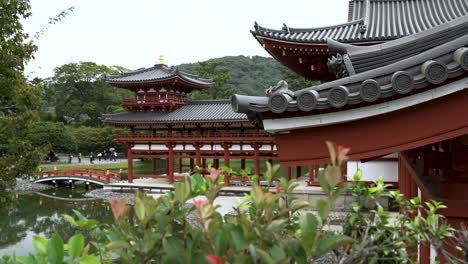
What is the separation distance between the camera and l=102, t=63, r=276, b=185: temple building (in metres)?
20.4

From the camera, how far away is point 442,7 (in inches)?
409

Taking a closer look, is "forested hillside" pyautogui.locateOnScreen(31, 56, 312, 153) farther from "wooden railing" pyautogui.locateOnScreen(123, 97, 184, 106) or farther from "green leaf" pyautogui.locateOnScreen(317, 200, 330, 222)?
"green leaf" pyautogui.locateOnScreen(317, 200, 330, 222)

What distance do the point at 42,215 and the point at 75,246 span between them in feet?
64.0

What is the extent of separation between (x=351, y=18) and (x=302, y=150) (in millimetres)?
9294

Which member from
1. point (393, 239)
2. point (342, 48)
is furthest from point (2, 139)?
point (393, 239)

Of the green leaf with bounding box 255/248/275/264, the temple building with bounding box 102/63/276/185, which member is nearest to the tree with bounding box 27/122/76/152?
the temple building with bounding box 102/63/276/185

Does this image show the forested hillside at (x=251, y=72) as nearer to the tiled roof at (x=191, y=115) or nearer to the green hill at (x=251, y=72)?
the green hill at (x=251, y=72)

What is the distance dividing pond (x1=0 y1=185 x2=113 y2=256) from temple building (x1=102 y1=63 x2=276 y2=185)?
3703 mm

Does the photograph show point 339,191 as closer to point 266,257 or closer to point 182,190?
point 266,257

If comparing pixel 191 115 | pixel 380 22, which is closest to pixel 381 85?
pixel 380 22

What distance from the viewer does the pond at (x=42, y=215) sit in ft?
45.1

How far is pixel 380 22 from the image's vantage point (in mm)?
9961

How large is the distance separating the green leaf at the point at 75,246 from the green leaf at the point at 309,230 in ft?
1.91

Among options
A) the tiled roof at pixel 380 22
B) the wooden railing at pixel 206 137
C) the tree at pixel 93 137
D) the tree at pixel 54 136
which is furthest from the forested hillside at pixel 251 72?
the tiled roof at pixel 380 22
